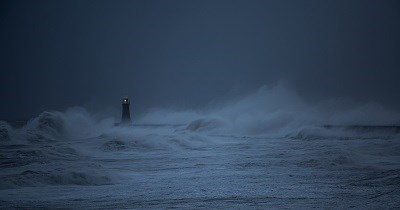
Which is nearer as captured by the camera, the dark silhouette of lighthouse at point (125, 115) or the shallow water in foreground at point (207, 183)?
the shallow water in foreground at point (207, 183)

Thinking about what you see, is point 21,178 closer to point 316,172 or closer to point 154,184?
point 154,184

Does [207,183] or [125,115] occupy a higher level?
[125,115]

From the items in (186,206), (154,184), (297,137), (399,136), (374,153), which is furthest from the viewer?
(297,137)

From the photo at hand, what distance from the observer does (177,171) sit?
428 inches

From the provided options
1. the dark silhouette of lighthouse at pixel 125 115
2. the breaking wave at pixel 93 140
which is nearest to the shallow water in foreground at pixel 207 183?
the breaking wave at pixel 93 140

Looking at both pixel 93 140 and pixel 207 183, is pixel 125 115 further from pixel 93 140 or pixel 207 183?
pixel 207 183

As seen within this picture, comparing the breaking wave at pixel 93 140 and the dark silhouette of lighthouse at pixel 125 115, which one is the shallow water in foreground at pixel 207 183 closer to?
the breaking wave at pixel 93 140

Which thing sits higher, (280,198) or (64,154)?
(64,154)

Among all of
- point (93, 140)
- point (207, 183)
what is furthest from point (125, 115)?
point (207, 183)

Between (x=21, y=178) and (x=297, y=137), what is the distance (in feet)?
65.9

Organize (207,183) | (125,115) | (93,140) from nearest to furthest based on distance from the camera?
(207,183)
(93,140)
(125,115)

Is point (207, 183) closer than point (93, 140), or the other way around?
point (207, 183)

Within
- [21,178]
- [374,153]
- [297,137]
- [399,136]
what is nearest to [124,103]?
[297,137]

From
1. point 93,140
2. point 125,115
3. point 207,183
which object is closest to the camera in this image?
point 207,183
